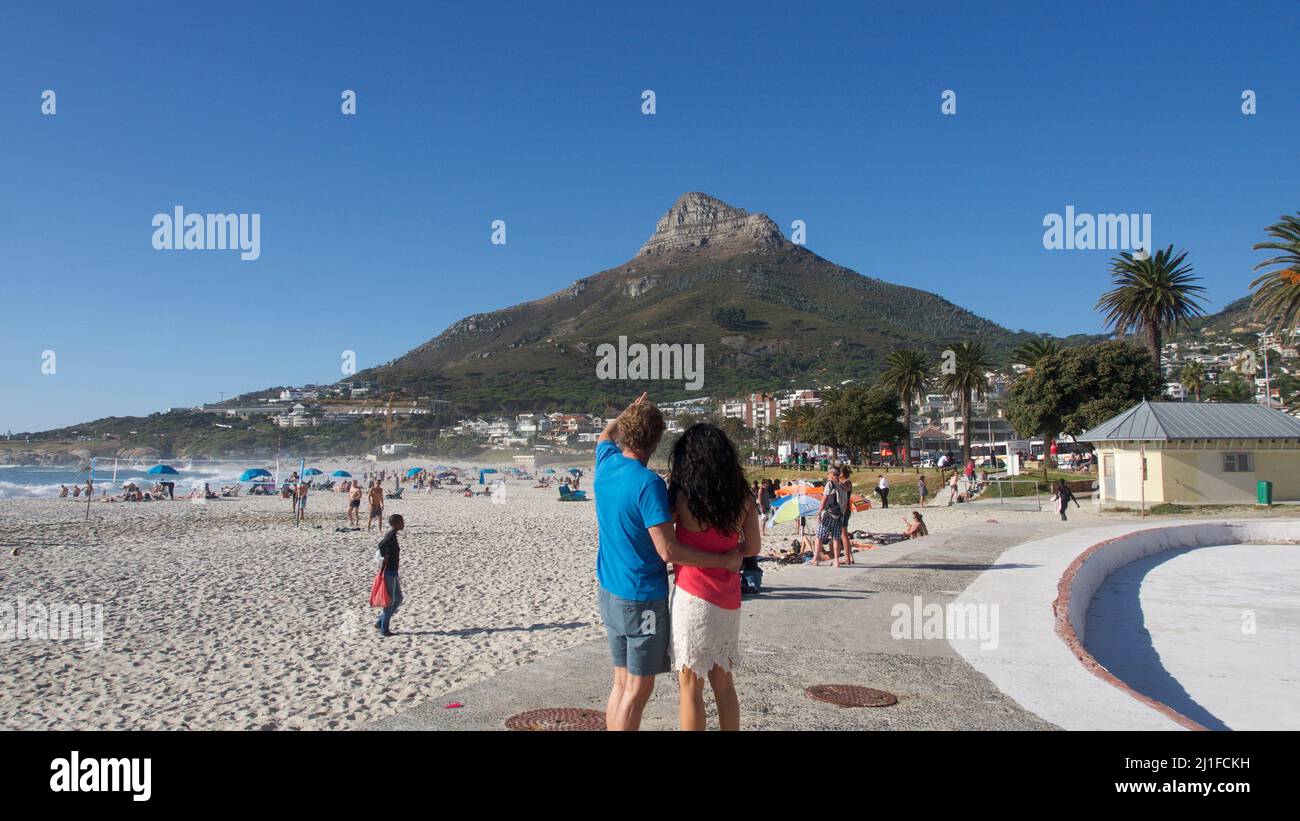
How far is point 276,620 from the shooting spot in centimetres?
1080

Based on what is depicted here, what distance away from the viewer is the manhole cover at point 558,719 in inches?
184

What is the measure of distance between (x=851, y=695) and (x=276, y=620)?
8.46 meters

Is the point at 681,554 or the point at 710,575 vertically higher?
the point at 681,554

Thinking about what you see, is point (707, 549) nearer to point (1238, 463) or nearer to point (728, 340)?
point (1238, 463)

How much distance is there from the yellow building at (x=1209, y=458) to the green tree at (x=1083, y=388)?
19416mm

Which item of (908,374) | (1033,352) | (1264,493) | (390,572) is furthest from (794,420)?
(390,572)

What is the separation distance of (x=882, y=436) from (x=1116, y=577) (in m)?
50.4

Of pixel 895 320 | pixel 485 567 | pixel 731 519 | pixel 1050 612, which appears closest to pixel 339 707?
pixel 731 519

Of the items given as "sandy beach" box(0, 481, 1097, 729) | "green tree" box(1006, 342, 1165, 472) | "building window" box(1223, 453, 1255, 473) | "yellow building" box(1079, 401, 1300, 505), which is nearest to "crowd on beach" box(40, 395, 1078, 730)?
"sandy beach" box(0, 481, 1097, 729)

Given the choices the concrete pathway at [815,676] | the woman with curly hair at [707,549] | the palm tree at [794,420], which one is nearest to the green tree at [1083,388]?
the palm tree at [794,420]

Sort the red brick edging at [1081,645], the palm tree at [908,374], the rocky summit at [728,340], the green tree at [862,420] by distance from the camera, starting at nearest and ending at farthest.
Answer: the red brick edging at [1081,645] < the palm tree at [908,374] < the green tree at [862,420] < the rocky summit at [728,340]

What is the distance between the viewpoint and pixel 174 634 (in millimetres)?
9945

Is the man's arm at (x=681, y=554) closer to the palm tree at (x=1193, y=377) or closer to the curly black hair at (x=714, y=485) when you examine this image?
the curly black hair at (x=714, y=485)
